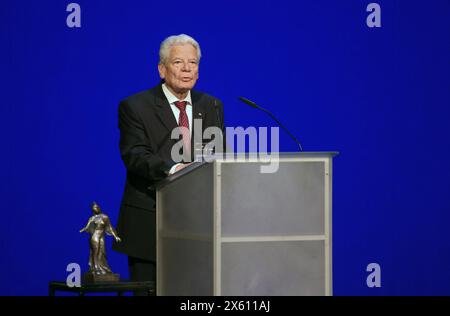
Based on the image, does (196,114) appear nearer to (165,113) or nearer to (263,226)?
(165,113)

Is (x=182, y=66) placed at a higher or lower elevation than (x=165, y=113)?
higher

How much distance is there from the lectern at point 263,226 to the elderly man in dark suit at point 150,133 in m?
0.60

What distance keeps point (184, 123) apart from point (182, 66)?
0.26 meters

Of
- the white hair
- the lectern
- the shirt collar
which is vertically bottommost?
the lectern

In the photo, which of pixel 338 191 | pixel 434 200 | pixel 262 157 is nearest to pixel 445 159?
pixel 434 200

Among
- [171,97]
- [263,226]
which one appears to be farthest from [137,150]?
[263,226]

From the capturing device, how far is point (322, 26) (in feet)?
19.1

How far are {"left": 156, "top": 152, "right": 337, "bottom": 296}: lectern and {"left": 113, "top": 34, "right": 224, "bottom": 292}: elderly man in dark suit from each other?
1.95 ft

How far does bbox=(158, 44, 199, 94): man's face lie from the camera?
4277 millimetres

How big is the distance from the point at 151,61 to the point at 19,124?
85 cm

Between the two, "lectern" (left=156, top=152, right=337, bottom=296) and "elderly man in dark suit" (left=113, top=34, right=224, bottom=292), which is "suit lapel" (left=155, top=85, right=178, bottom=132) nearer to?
"elderly man in dark suit" (left=113, top=34, right=224, bottom=292)

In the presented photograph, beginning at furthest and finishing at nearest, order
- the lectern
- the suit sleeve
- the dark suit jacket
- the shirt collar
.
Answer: the shirt collar
the dark suit jacket
the suit sleeve
the lectern

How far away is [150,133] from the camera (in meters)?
4.24

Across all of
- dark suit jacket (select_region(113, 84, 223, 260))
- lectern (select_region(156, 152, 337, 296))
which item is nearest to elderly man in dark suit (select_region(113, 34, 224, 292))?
dark suit jacket (select_region(113, 84, 223, 260))
